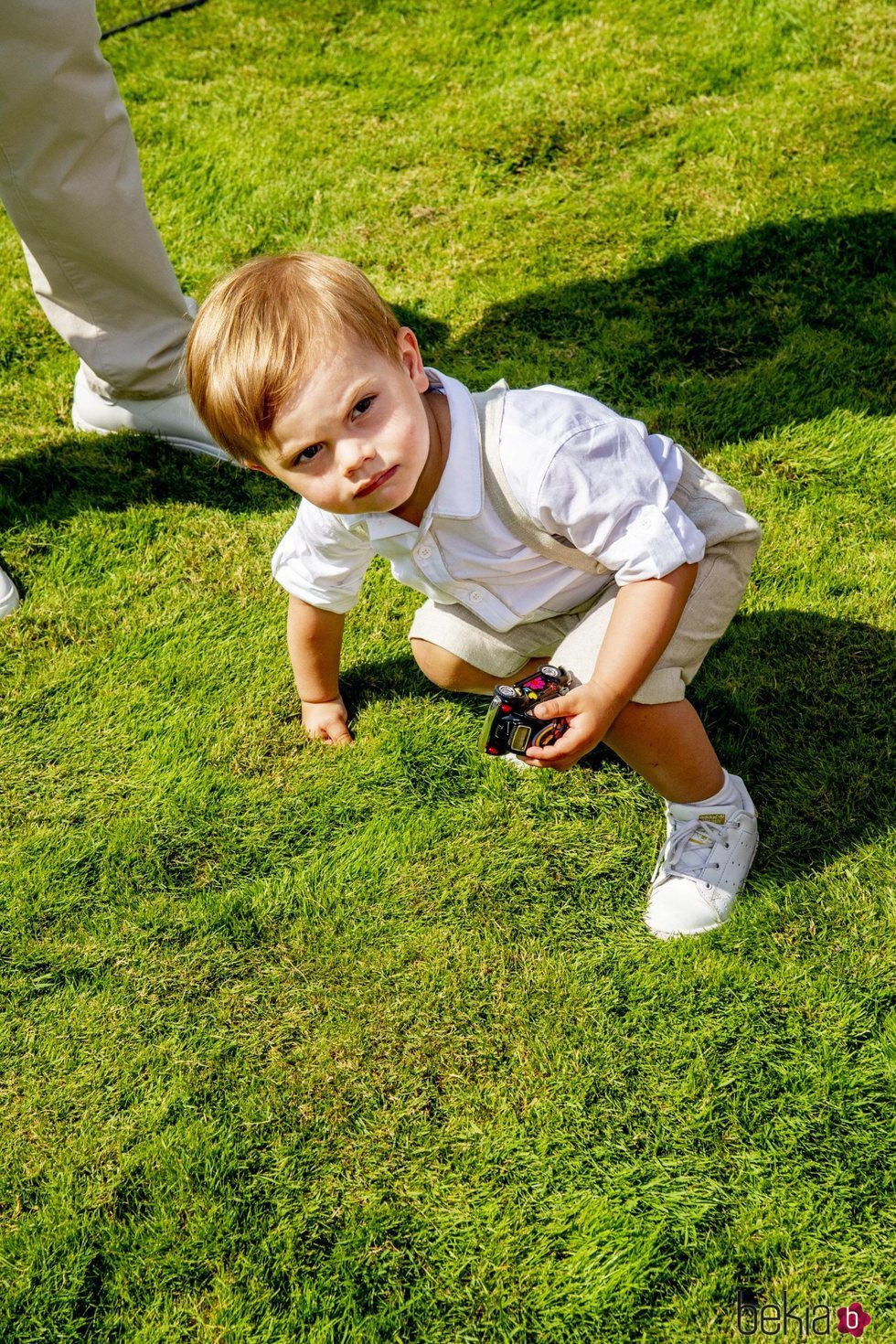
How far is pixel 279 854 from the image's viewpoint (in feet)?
8.61

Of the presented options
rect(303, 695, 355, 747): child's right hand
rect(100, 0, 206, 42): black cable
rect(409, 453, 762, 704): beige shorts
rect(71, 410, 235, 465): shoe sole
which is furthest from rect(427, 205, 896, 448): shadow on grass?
rect(100, 0, 206, 42): black cable

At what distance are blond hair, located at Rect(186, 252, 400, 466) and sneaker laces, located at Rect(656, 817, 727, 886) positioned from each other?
3.84 ft

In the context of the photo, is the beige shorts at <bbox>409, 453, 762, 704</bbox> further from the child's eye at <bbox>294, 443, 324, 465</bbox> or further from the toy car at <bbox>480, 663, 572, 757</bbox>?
the child's eye at <bbox>294, 443, 324, 465</bbox>

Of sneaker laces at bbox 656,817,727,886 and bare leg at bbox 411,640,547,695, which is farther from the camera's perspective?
bare leg at bbox 411,640,547,695

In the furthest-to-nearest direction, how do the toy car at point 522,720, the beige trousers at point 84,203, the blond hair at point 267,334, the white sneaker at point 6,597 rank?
the white sneaker at point 6,597, the beige trousers at point 84,203, the toy car at point 522,720, the blond hair at point 267,334

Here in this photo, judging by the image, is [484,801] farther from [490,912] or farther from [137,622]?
[137,622]

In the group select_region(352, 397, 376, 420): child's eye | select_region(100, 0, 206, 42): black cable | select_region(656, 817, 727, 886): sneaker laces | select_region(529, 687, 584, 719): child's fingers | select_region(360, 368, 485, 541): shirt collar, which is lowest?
select_region(656, 817, 727, 886): sneaker laces

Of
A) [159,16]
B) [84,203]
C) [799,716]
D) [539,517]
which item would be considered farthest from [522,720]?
[159,16]

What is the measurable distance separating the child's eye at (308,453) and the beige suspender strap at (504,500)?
32 centimetres

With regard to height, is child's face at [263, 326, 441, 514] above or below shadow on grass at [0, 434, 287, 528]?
above

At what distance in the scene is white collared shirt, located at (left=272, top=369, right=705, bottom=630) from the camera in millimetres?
2006

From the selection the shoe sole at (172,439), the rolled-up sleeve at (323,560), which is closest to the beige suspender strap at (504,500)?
the rolled-up sleeve at (323,560)

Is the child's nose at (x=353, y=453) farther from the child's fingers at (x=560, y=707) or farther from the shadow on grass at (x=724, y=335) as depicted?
the shadow on grass at (x=724, y=335)

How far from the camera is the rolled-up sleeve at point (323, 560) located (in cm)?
242
